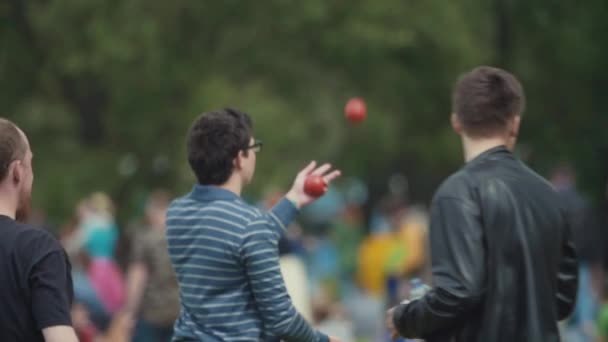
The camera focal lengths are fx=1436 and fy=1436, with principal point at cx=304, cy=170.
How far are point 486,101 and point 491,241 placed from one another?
1.78ft

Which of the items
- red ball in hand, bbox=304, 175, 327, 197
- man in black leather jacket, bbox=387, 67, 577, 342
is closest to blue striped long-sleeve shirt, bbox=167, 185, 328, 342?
red ball in hand, bbox=304, 175, 327, 197

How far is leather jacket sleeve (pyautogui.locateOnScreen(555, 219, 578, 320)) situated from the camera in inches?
212

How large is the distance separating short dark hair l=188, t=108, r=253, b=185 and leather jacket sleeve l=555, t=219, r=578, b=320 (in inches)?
51.2

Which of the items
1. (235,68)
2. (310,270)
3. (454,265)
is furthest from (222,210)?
(310,270)

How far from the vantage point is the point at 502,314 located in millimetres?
5070

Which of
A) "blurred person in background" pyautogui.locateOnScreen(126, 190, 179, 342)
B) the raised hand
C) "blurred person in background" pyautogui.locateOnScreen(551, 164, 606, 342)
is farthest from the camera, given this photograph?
"blurred person in background" pyautogui.locateOnScreen(551, 164, 606, 342)

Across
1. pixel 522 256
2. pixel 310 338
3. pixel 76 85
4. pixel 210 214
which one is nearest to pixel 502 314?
pixel 522 256

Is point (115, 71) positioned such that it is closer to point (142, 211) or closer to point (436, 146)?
point (142, 211)

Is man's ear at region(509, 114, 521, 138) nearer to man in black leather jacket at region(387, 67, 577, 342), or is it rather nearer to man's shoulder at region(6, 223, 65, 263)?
man in black leather jacket at region(387, 67, 577, 342)

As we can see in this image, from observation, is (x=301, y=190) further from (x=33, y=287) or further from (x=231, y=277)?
(x=33, y=287)

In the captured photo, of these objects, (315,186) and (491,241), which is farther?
(315,186)

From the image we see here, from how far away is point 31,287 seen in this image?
15.9 feet

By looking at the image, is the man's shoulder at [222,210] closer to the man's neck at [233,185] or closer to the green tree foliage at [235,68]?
the man's neck at [233,185]

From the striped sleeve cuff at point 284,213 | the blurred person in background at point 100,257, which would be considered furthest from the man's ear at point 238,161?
the blurred person in background at point 100,257
